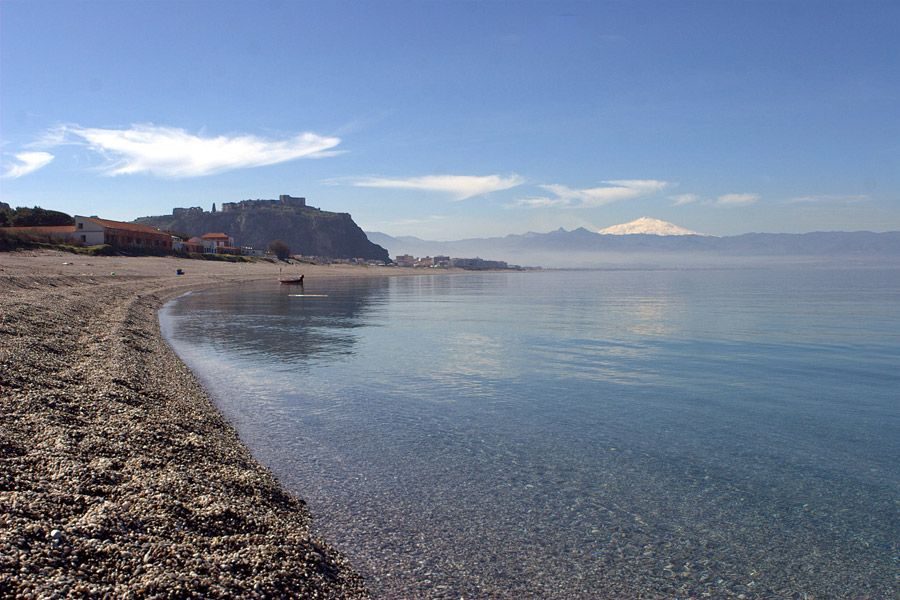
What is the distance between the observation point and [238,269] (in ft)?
353

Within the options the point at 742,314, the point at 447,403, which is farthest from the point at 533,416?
the point at 742,314

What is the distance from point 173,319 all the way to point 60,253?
1762 inches

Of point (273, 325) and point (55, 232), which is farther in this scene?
point (55, 232)

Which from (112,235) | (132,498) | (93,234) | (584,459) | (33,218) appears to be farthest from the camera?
(33,218)

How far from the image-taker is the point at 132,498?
837cm

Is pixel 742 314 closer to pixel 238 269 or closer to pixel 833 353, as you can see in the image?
pixel 833 353

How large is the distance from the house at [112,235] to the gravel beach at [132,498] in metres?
87.8

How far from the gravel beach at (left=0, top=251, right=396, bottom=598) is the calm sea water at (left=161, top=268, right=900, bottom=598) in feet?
3.36

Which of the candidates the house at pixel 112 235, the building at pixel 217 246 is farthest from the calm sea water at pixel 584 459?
the building at pixel 217 246

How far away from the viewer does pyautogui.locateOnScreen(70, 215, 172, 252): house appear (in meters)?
95.2

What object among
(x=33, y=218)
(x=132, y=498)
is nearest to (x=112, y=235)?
(x=33, y=218)

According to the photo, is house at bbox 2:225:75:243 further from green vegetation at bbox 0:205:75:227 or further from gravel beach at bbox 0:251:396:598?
gravel beach at bbox 0:251:396:598

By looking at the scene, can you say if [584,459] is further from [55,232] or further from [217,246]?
[217,246]

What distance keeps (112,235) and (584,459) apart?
102m
